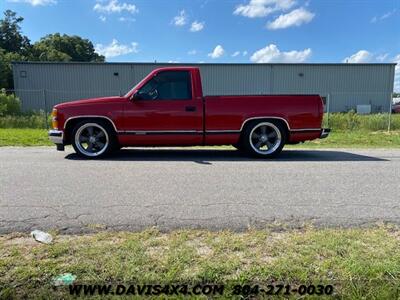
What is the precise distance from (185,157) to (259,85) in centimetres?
2864

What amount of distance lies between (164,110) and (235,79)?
28315mm

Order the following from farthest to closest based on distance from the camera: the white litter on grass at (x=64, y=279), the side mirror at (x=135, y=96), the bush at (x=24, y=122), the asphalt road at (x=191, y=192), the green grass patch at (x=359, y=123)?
the bush at (x=24, y=122) → the green grass patch at (x=359, y=123) → the side mirror at (x=135, y=96) → the asphalt road at (x=191, y=192) → the white litter on grass at (x=64, y=279)

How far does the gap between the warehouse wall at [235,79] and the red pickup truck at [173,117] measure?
24619 millimetres

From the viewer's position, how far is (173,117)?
7.82 meters

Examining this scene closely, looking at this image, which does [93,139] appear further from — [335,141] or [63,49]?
[63,49]

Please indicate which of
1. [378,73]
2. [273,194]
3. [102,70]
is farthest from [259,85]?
[273,194]

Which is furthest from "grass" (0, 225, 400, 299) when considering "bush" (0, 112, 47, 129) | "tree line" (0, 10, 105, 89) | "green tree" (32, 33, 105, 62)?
"green tree" (32, 33, 105, 62)

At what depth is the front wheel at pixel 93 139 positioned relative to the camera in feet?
25.8

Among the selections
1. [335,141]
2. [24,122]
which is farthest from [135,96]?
[24,122]

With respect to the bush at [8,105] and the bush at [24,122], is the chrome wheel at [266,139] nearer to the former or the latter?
the bush at [24,122]

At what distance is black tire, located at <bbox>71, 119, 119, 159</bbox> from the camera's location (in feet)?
25.7

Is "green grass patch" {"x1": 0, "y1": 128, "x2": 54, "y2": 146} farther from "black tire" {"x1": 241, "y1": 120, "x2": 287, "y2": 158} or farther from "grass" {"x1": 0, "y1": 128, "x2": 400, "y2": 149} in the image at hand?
"black tire" {"x1": 241, "y1": 120, "x2": 287, "y2": 158}

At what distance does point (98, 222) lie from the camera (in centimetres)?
386

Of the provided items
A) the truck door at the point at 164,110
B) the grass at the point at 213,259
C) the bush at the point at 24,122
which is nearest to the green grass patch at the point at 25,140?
the bush at the point at 24,122
